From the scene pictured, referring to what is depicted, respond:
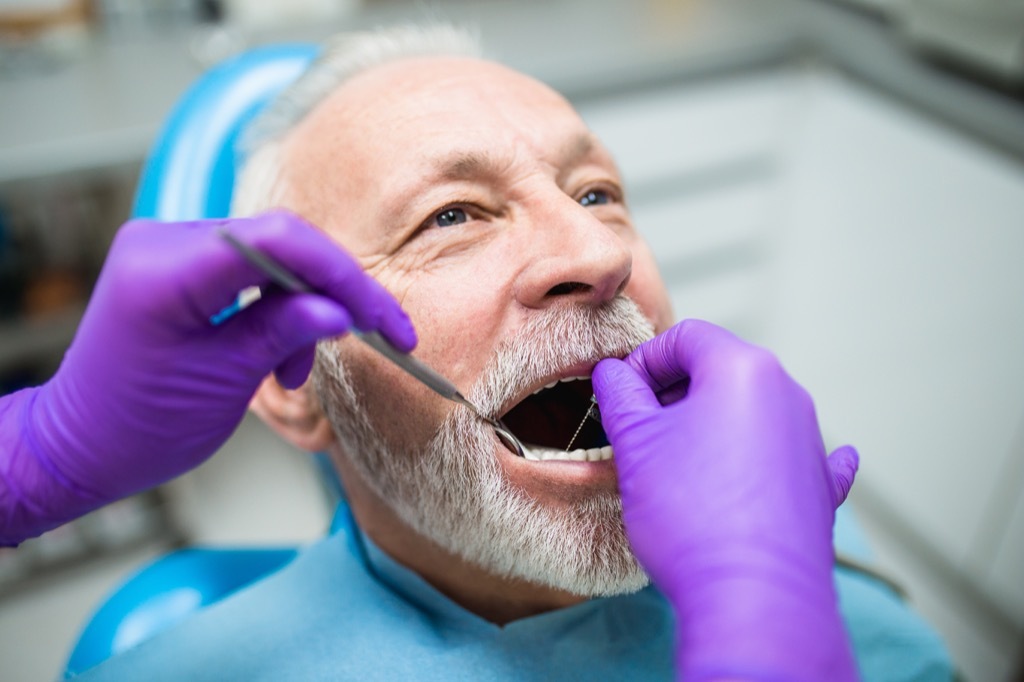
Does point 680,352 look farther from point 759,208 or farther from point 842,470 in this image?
point 759,208

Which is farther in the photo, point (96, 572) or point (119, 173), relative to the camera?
point (96, 572)

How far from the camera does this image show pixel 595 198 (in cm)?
97

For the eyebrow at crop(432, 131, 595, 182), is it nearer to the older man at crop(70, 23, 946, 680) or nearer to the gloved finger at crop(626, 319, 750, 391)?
the older man at crop(70, 23, 946, 680)

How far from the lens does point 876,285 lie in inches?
73.5

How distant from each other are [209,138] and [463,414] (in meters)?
0.59

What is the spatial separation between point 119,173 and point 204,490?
926mm

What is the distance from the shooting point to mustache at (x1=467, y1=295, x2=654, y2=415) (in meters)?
0.75

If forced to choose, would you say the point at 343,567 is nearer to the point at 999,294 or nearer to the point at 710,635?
the point at 710,635

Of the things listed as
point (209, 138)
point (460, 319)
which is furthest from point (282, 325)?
point (209, 138)

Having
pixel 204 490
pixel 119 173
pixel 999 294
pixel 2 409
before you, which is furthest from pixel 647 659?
pixel 204 490

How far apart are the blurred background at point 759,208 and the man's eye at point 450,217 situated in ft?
2.91

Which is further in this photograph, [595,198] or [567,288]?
[595,198]

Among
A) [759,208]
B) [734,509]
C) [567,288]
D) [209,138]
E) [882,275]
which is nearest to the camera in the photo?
[734,509]

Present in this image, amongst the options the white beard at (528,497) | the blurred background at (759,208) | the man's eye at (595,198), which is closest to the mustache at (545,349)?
the white beard at (528,497)
